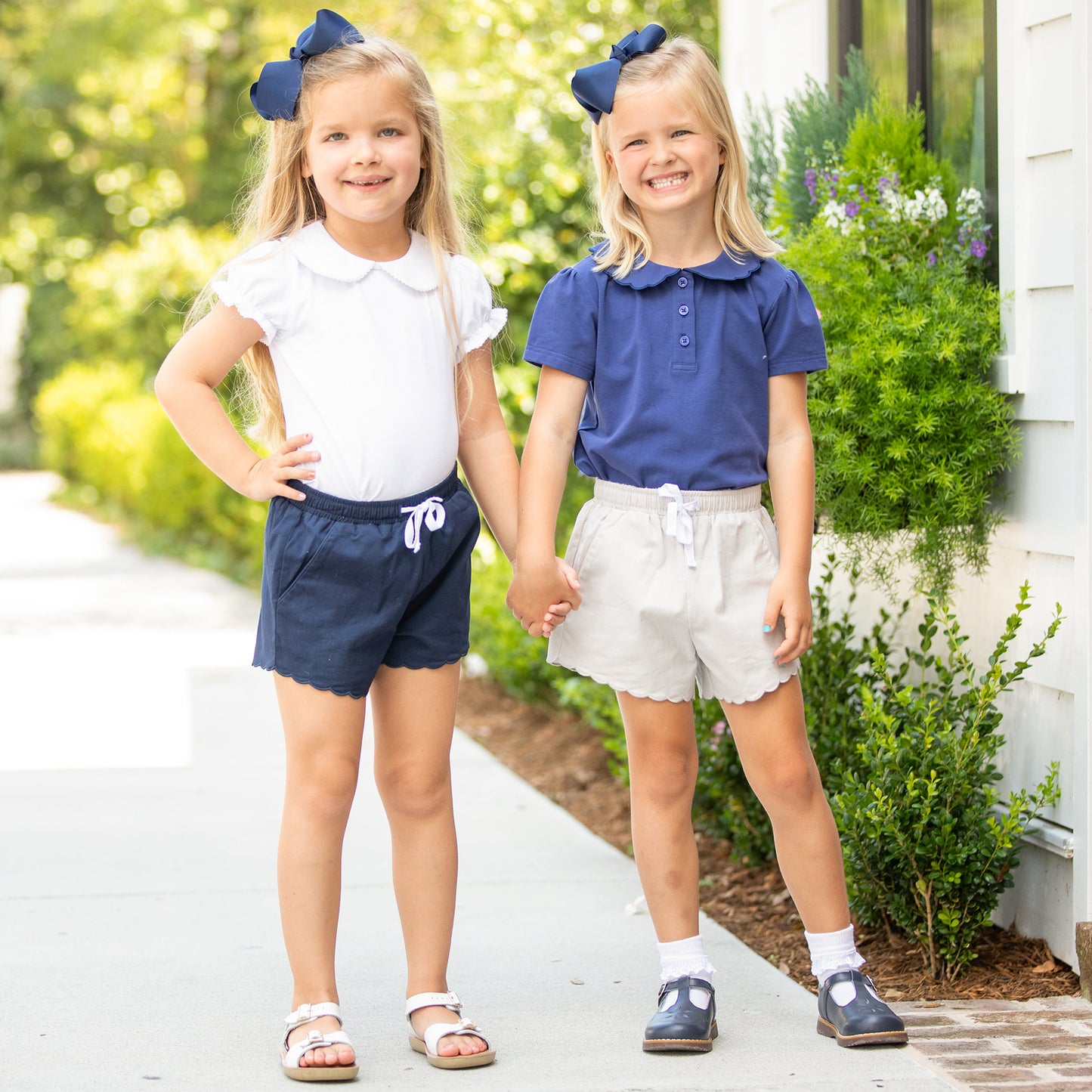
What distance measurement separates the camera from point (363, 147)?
8.18 ft

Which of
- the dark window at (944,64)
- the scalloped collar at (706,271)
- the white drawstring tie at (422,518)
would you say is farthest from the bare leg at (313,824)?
the dark window at (944,64)

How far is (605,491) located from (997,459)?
989 mm

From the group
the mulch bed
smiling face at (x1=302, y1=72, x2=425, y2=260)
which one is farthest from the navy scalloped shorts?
the mulch bed

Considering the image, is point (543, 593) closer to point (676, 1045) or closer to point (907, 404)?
point (676, 1045)

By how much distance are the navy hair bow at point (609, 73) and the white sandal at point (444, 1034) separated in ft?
5.34

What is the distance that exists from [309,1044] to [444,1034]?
9.4 inches

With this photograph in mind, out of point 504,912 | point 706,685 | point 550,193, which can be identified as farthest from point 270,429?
point 550,193

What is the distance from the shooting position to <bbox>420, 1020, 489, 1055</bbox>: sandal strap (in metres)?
2.57

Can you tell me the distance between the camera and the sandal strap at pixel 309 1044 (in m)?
2.49

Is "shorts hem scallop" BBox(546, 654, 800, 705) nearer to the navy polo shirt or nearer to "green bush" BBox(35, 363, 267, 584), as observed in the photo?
the navy polo shirt

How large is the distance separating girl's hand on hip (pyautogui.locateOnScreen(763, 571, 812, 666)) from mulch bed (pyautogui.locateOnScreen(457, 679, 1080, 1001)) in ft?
2.86

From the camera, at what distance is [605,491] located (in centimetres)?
265

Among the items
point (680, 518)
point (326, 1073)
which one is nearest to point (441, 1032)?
point (326, 1073)

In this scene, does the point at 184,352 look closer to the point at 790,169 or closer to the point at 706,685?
the point at 706,685
